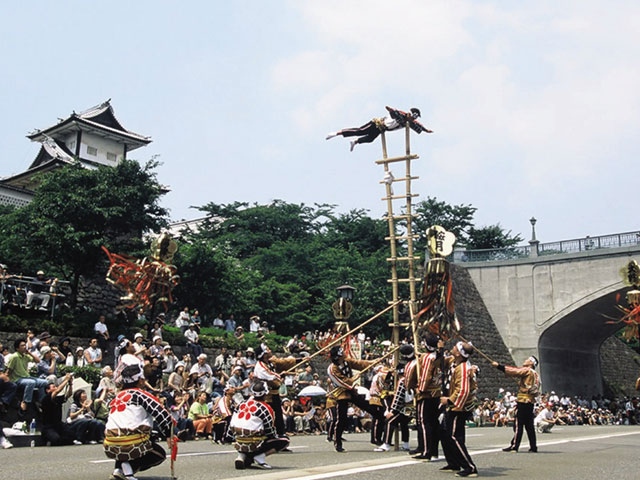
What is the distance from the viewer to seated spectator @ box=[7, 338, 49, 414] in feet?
43.5

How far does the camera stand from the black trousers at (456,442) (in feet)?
29.0

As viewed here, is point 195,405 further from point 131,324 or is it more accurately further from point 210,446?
point 131,324

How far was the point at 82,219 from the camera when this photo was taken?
24.8m

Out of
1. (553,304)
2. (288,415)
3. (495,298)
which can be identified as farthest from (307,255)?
(288,415)

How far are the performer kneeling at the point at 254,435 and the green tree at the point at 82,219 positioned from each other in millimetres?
16338

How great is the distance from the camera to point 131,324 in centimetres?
2388

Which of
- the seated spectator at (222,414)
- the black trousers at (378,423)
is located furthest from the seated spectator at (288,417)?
the black trousers at (378,423)

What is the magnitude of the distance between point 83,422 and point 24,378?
1415 millimetres

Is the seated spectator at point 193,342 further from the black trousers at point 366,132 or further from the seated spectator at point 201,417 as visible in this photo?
the black trousers at point 366,132

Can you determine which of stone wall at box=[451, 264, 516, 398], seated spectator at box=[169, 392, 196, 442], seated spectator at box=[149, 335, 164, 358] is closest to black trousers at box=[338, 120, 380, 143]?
seated spectator at box=[169, 392, 196, 442]

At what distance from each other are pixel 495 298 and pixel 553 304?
341cm

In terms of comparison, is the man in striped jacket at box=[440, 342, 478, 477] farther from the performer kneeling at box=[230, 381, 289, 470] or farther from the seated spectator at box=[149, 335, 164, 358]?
the seated spectator at box=[149, 335, 164, 358]

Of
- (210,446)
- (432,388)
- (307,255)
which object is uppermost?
(307,255)

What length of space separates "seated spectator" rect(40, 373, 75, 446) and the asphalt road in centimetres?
58
